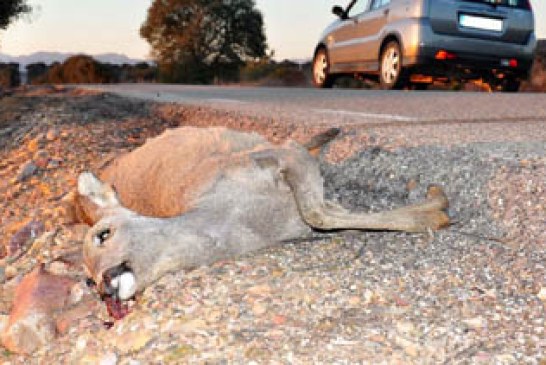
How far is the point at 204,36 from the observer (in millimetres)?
29641

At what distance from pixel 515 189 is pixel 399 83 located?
6892 millimetres

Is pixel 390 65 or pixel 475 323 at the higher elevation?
pixel 390 65

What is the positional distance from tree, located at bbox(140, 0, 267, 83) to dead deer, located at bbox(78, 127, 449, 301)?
2580 cm

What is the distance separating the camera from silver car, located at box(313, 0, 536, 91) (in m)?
9.13

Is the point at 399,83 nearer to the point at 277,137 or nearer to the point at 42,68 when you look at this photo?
the point at 277,137

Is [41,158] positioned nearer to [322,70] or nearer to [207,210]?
[207,210]

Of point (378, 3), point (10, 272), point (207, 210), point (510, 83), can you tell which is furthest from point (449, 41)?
point (207, 210)

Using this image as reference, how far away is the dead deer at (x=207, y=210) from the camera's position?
2439 mm

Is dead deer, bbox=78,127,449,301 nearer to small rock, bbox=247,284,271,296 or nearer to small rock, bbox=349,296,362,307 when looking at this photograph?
small rock, bbox=247,284,271,296

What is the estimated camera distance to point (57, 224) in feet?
13.9

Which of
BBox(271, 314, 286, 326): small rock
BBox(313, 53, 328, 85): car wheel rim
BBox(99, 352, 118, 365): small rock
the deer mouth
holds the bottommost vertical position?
BBox(99, 352, 118, 365): small rock

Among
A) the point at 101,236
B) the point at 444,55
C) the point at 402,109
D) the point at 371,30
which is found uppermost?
the point at 371,30

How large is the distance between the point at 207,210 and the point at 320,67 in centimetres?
1049

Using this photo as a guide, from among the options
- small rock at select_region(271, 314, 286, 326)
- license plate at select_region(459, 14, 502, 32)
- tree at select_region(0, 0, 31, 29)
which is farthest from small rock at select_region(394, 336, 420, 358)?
tree at select_region(0, 0, 31, 29)
